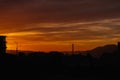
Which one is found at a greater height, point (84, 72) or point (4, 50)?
point (4, 50)

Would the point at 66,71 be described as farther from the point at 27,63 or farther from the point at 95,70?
the point at 27,63

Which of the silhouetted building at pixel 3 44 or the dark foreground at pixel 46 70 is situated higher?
the silhouetted building at pixel 3 44

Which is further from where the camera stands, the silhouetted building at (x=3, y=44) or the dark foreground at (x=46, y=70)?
the silhouetted building at (x=3, y=44)

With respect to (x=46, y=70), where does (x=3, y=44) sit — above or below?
above

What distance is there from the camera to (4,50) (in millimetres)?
48625

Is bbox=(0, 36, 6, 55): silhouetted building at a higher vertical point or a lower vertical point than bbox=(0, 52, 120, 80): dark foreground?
higher

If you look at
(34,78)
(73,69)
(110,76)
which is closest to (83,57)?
(73,69)

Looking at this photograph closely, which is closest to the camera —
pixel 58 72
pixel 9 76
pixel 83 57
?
pixel 9 76

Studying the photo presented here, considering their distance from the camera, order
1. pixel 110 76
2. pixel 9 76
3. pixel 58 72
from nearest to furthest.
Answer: pixel 9 76 < pixel 110 76 < pixel 58 72

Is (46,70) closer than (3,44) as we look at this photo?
No

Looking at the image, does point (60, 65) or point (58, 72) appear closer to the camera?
point (58, 72)

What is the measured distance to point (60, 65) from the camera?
2222 inches

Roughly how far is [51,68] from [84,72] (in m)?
5.51

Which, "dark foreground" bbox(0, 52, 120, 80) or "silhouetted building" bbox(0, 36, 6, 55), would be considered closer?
"dark foreground" bbox(0, 52, 120, 80)
